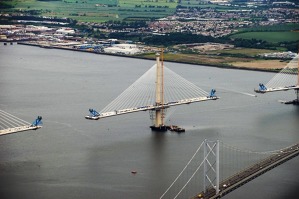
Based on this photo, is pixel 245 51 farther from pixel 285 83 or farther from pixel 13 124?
pixel 13 124

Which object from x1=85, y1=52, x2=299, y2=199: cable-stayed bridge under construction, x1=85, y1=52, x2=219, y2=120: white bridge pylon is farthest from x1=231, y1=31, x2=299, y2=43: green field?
x1=85, y1=52, x2=219, y2=120: white bridge pylon

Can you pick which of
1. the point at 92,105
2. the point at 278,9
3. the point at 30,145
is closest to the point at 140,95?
the point at 92,105

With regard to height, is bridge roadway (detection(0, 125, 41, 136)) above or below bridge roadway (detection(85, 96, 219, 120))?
below

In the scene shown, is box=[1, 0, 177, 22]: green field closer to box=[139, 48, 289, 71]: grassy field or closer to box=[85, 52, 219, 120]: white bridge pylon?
box=[139, 48, 289, 71]: grassy field

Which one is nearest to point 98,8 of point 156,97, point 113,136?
point 156,97

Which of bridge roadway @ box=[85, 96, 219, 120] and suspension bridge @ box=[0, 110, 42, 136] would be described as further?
bridge roadway @ box=[85, 96, 219, 120]

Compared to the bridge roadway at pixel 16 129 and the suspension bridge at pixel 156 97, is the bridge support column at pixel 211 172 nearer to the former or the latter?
the suspension bridge at pixel 156 97
